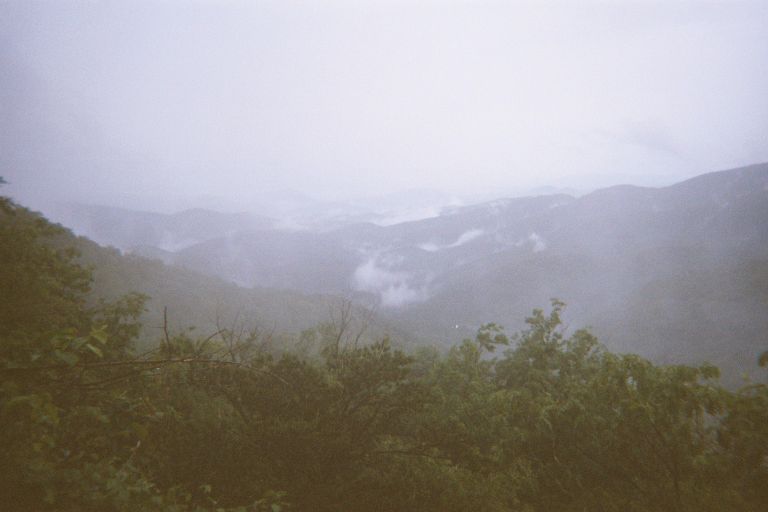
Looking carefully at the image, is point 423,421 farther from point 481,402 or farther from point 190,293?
point 190,293

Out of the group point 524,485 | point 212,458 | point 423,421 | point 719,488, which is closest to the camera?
point 212,458

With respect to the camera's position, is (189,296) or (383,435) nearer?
(383,435)

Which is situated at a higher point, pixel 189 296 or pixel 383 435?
pixel 383 435

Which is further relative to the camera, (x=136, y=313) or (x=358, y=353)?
(x=136, y=313)

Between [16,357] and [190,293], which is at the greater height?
[16,357]

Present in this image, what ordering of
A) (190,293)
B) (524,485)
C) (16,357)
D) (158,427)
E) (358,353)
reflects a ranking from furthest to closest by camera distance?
(190,293) → (524,485) → (358,353) → (158,427) → (16,357)

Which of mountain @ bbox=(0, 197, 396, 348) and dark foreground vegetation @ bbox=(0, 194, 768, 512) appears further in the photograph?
mountain @ bbox=(0, 197, 396, 348)

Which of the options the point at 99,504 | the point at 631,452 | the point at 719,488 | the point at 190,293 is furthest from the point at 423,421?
the point at 190,293

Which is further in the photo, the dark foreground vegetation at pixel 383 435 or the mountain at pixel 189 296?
the mountain at pixel 189 296

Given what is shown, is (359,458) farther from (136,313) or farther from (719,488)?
(136,313)

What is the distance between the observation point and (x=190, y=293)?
99.2 metres

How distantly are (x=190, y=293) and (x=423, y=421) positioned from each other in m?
103

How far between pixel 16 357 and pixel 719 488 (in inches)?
431

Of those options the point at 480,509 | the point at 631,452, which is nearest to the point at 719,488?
the point at 631,452
